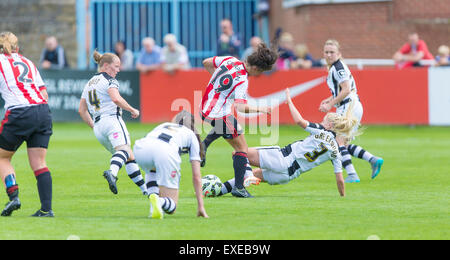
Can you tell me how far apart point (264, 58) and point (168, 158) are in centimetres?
233

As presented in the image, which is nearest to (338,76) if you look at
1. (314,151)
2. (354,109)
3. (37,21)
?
(354,109)

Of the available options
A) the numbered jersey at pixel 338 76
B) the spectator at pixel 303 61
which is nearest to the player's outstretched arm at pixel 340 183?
the numbered jersey at pixel 338 76

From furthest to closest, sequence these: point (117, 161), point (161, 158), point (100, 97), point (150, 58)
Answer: point (150, 58)
point (100, 97)
point (117, 161)
point (161, 158)

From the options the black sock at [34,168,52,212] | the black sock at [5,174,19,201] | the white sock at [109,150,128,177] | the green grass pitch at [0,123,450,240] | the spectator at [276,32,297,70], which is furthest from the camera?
the spectator at [276,32,297,70]

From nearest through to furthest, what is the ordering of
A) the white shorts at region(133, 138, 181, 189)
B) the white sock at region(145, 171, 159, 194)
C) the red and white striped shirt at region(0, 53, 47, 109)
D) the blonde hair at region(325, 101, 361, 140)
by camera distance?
the white shorts at region(133, 138, 181, 189) < the red and white striped shirt at region(0, 53, 47, 109) < the white sock at region(145, 171, 159, 194) < the blonde hair at region(325, 101, 361, 140)

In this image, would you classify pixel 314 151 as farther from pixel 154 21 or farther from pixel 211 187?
pixel 154 21

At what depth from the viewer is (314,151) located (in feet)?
35.8

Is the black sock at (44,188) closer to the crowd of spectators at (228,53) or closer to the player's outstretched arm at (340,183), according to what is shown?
the player's outstretched arm at (340,183)

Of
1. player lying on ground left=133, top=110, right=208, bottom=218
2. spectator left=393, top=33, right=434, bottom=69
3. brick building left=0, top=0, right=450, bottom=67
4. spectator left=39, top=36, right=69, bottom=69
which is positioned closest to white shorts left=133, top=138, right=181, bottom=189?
player lying on ground left=133, top=110, right=208, bottom=218

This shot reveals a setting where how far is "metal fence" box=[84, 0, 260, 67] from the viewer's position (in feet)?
101

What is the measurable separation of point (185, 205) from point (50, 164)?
A: 5267mm

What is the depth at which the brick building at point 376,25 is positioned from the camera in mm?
26641

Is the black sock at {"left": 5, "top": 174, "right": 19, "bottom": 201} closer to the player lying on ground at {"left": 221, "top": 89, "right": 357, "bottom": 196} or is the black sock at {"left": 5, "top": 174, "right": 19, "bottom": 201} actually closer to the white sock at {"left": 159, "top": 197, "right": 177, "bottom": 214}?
the white sock at {"left": 159, "top": 197, "right": 177, "bottom": 214}

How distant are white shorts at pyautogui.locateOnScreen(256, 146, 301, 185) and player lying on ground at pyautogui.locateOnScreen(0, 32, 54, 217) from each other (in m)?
2.94
